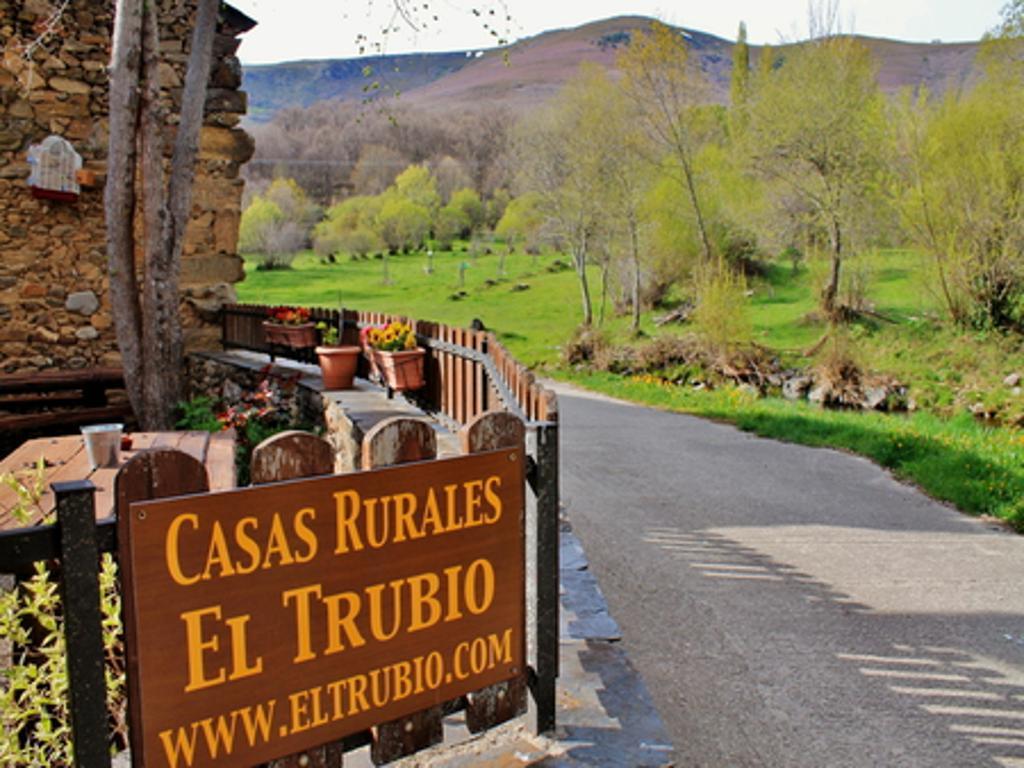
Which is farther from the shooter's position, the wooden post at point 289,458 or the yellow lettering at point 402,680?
the yellow lettering at point 402,680

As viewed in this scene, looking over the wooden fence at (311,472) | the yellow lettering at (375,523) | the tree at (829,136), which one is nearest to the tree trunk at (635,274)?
the tree at (829,136)

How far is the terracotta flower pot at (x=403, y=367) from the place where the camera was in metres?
5.87

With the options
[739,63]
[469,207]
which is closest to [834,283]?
[739,63]

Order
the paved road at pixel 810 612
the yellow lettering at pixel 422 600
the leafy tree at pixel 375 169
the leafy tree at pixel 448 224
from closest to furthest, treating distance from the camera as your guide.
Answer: the yellow lettering at pixel 422 600 < the paved road at pixel 810 612 < the leafy tree at pixel 448 224 < the leafy tree at pixel 375 169

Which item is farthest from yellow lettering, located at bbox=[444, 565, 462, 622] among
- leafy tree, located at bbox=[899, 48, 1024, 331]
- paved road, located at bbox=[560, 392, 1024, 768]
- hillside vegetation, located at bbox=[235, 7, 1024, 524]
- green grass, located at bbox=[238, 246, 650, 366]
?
green grass, located at bbox=[238, 246, 650, 366]

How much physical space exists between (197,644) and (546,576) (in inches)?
38.6

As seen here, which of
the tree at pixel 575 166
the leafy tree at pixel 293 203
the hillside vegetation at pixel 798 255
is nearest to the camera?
the hillside vegetation at pixel 798 255

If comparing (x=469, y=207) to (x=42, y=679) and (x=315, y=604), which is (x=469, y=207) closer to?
(x=42, y=679)

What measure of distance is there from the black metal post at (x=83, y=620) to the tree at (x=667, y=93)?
86.5ft

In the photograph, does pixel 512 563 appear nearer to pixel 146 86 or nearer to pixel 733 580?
pixel 733 580

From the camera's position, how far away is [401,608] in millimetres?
1946

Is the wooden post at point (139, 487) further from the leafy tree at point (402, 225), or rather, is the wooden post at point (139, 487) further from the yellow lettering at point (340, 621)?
the leafy tree at point (402, 225)

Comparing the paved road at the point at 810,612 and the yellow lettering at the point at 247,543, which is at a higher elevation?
the yellow lettering at the point at 247,543

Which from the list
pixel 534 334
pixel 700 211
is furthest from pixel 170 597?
pixel 700 211
